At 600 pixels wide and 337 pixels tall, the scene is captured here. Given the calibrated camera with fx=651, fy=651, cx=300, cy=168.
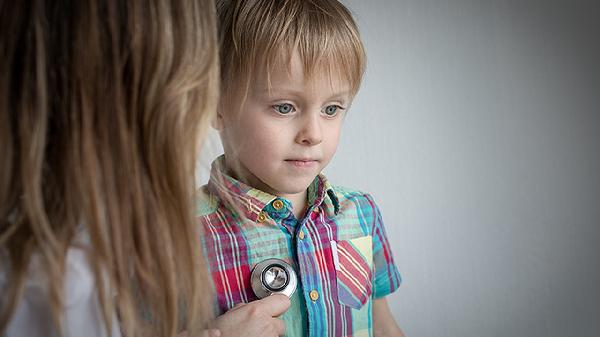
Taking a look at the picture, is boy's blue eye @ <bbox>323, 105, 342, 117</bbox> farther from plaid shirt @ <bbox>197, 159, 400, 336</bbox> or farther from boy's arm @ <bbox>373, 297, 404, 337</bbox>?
boy's arm @ <bbox>373, 297, 404, 337</bbox>

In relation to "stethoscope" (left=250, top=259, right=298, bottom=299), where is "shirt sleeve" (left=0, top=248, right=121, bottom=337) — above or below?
above

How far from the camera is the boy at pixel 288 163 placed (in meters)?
0.79

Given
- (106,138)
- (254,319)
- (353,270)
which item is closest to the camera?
(106,138)

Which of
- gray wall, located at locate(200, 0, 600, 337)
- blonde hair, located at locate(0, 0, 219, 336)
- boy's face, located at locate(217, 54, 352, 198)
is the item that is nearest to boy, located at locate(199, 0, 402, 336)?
boy's face, located at locate(217, 54, 352, 198)

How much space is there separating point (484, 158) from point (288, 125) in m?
0.64

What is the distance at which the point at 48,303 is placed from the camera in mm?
568

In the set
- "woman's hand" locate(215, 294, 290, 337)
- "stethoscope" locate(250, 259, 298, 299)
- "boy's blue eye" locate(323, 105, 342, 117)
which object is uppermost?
"boy's blue eye" locate(323, 105, 342, 117)

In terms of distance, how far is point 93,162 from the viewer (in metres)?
0.55

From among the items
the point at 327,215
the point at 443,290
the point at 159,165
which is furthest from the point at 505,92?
the point at 159,165

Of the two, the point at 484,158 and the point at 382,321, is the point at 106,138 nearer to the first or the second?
the point at 382,321

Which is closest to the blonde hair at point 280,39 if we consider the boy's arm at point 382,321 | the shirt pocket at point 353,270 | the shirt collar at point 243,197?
the shirt collar at point 243,197

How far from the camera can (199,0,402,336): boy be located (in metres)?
0.79

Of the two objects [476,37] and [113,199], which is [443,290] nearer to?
[476,37]

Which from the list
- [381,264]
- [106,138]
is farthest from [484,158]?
[106,138]
